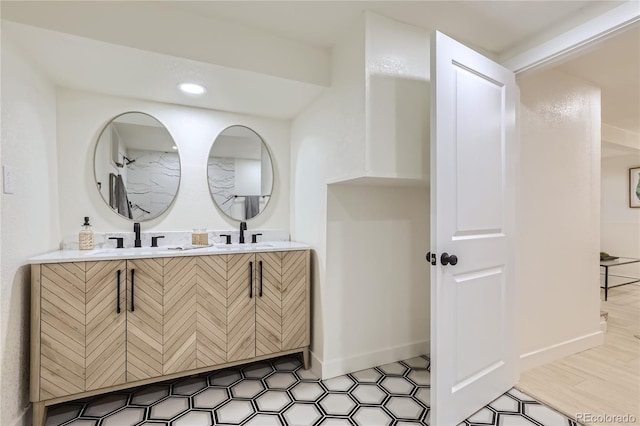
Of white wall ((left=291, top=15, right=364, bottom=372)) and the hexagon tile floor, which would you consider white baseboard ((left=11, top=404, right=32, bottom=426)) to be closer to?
the hexagon tile floor

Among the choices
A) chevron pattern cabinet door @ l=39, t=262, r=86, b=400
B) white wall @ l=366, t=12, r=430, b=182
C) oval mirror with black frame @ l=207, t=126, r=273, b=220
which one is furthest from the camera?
oval mirror with black frame @ l=207, t=126, r=273, b=220

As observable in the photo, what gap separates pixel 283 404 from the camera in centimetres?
182

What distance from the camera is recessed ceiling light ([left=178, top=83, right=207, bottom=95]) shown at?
2.07 m

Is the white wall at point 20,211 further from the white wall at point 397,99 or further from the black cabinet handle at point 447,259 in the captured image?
the black cabinet handle at point 447,259

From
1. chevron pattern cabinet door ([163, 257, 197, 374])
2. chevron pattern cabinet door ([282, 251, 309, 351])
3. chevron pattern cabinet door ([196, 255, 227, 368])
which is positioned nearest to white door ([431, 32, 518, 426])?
chevron pattern cabinet door ([282, 251, 309, 351])

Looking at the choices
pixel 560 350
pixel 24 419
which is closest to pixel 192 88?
pixel 24 419

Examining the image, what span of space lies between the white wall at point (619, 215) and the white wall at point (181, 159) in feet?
18.2

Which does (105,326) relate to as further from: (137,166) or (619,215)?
(619,215)

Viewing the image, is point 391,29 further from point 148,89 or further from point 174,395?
point 174,395

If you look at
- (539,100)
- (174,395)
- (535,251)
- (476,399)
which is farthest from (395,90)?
(174,395)

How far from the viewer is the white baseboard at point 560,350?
221cm

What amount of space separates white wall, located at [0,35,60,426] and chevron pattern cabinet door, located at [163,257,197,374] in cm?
67

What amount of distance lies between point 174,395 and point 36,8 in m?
2.20

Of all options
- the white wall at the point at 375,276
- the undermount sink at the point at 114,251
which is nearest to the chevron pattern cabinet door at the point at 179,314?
the undermount sink at the point at 114,251
